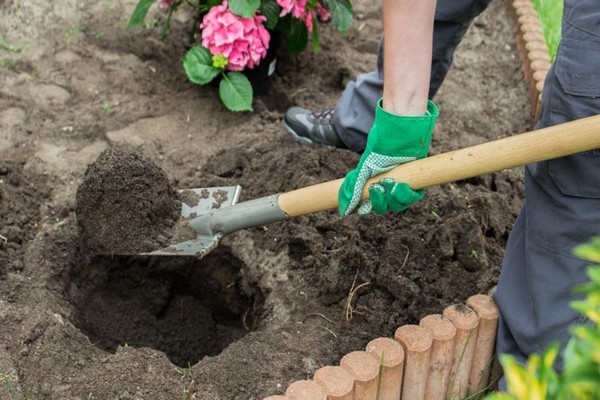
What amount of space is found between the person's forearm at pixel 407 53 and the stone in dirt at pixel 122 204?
1080 mm

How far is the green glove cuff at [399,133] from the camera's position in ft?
7.87

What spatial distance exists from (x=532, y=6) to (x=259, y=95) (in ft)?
6.32

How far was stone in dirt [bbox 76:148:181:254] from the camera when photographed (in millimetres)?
2975

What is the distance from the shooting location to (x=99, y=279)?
3.23m

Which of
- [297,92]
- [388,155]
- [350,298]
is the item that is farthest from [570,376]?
[297,92]

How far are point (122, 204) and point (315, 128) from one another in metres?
1.14

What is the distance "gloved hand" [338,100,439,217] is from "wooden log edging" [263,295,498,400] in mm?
452

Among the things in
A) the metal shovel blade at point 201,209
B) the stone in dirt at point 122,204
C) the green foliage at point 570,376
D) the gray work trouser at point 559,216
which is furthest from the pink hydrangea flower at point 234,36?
the green foliage at point 570,376

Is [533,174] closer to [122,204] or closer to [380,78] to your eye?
[380,78]

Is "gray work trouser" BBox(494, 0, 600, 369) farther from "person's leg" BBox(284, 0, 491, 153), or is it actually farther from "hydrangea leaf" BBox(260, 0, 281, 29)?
"hydrangea leaf" BBox(260, 0, 281, 29)

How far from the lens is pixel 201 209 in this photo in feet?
10.4

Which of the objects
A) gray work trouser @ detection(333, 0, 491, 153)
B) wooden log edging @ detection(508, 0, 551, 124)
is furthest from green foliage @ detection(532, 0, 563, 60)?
gray work trouser @ detection(333, 0, 491, 153)

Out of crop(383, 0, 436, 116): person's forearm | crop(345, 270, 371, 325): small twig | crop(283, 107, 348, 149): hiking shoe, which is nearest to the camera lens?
crop(383, 0, 436, 116): person's forearm

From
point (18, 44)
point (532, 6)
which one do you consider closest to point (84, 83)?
point (18, 44)
